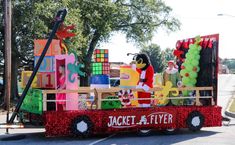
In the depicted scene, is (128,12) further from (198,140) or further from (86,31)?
(198,140)

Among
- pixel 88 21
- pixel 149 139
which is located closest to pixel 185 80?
pixel 149 139

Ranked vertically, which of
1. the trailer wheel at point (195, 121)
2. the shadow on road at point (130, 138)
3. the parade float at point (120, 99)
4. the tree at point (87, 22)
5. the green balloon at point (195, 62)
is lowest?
the shadow on road at point (130, 138)

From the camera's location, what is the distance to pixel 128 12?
39.5 m

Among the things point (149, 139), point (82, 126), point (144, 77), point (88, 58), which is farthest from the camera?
point (88, 58)

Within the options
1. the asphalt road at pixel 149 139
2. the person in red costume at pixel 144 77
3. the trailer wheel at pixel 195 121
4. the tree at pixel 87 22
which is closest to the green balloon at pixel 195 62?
the trailer wheel at pixel 195 121

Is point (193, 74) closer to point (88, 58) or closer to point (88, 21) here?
point (88, 21)

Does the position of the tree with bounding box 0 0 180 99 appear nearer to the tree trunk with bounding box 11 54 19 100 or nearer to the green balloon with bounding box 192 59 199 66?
the tree trunk with bounding box 11 54 19 100

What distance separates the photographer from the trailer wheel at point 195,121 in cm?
1245

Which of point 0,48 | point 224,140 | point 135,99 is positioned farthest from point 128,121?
point 0,48

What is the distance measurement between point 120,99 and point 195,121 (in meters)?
2.26

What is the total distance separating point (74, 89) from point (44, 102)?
0.94m

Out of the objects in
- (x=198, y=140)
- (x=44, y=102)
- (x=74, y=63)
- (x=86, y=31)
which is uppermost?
(x=86, y=31)

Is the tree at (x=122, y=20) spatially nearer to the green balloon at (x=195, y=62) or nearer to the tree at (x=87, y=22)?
the tree at (x=87, y=22)

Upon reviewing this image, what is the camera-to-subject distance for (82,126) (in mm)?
11375
